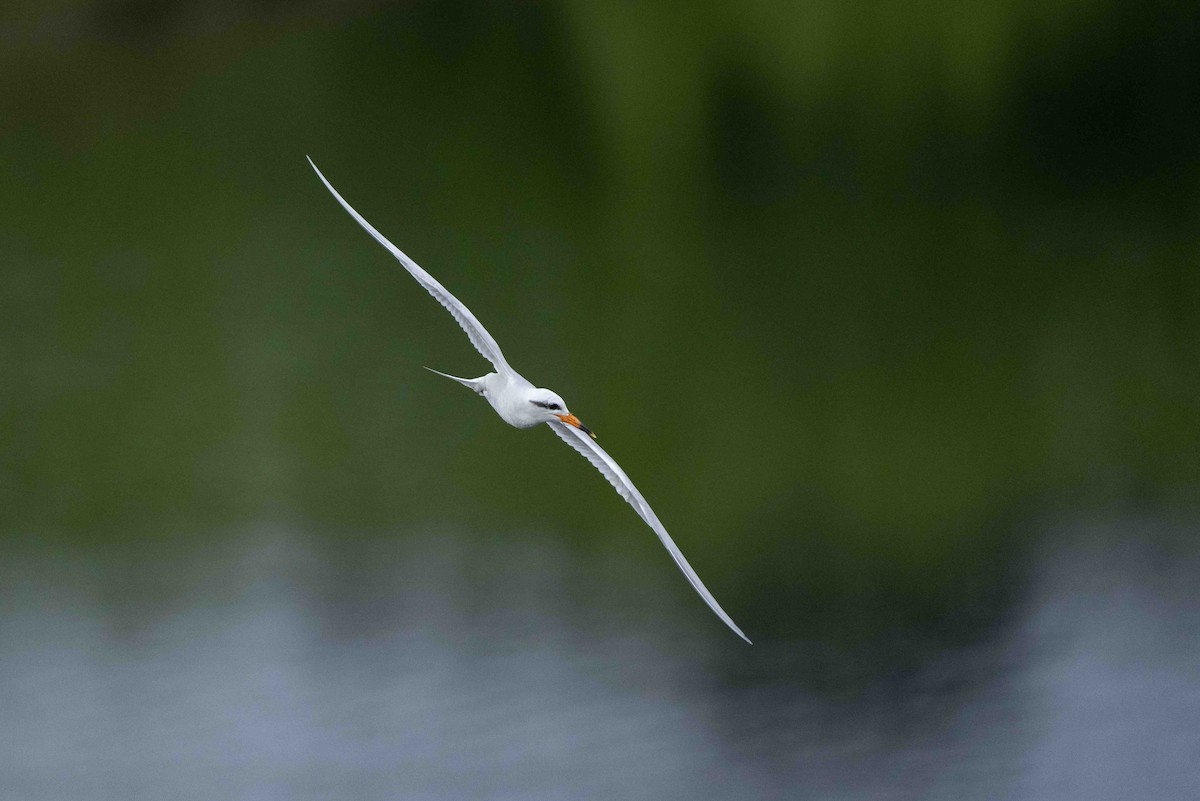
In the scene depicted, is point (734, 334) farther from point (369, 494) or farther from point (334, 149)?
point (334, 149)

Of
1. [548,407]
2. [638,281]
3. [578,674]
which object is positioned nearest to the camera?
[548,407]

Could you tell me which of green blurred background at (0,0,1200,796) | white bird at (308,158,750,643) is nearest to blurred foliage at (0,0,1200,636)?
green blurred background at (0,0,1200,796)

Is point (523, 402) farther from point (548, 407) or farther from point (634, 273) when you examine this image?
point (634, 273)

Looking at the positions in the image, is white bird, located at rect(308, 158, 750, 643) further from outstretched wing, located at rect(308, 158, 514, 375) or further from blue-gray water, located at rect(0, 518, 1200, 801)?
blue-gray water, located at rect(0, 518, 1200, 801)

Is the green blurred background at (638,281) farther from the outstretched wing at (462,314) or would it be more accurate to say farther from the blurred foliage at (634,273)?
the outstretched wing at (462,314)

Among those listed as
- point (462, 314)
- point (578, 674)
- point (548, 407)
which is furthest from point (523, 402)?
point (578, 674)

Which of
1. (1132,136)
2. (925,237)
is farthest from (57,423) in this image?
(1132,136)

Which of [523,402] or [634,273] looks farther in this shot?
[634,273]
